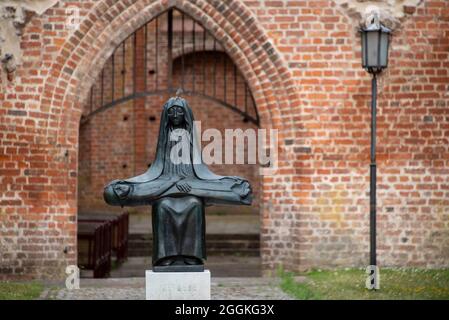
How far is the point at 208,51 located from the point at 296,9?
754 cm

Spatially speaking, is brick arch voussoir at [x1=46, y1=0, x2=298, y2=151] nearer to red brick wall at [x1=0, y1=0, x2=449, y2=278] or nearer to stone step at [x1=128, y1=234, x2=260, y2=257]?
red brick wall at [x1=0, y1=0, x2=449, y2=278]

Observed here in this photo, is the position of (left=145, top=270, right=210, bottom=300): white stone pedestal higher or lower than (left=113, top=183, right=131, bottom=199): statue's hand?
lower

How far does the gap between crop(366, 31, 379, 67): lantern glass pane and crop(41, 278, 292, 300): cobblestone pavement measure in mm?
2691

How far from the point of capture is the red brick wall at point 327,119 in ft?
36.0

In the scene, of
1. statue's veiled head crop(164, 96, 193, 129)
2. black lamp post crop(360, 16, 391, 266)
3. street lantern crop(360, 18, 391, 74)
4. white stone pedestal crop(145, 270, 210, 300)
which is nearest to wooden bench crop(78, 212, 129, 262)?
black lamp post crop(360, 16, 391, 266)

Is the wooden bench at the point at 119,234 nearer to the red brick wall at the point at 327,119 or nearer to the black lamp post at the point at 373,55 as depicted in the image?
the red brick wall at the point at 327,119

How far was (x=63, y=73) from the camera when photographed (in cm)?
1088

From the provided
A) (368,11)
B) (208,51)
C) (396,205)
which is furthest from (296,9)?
(208,51)

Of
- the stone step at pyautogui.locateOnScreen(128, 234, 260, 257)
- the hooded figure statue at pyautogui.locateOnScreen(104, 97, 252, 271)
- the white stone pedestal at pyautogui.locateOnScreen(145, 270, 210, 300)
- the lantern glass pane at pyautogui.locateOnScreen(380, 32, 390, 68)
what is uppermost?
the lantern glass pane at pyautogui.locateOnScreen(380, 32, 390, 68)

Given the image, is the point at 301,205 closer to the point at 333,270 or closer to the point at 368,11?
the point at 333,270

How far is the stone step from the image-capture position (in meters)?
15.3

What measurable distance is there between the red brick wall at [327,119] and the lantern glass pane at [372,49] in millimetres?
1391

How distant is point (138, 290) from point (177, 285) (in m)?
2.83

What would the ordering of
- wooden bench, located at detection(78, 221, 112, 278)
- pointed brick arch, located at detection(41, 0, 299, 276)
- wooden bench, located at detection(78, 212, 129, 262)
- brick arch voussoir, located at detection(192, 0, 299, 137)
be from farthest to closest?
wooden bench, located at detection(78, 212, 129, 262) < wooden bench, located at detection(78, 221, 112, 278) < brick arch voussoir, located at detection(192, 0, 299, 137) < pointed brick arch, located at detection(41, 0, 299, 276)
